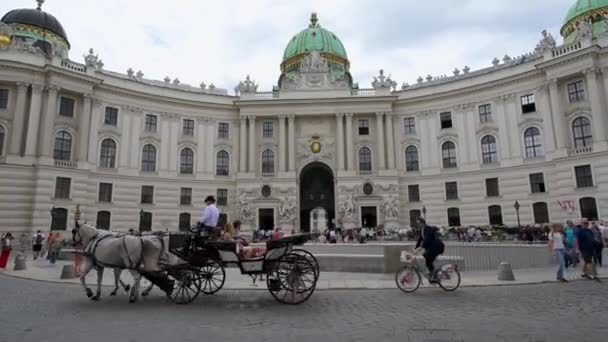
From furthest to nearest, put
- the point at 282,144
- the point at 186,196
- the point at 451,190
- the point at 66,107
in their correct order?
the point at 282,144
the point at 186,196
the point at 451,190
the point at 66,107

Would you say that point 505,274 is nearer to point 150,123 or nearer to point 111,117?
point 150,123

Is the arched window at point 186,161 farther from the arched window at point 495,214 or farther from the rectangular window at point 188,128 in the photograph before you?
the arched window at point 495,214

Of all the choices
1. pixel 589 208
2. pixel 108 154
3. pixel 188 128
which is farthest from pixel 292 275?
pixel 188 128

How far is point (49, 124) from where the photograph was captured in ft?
111

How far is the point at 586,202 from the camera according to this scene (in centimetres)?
3120

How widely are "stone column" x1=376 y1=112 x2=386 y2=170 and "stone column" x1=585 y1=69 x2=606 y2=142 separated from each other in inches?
767

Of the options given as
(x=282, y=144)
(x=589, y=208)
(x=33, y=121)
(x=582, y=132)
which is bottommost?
(x=589, y=208)

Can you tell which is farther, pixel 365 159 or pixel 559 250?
pixel 365 159

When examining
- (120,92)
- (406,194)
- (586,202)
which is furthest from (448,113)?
(120,92)

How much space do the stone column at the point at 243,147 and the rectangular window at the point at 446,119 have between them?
76.2 feet

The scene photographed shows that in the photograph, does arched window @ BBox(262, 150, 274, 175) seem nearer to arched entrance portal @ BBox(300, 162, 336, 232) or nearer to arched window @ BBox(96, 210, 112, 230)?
arched entrance portal @ BBox(300, 162, 336, 232)

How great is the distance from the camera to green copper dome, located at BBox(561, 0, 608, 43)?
123 feet

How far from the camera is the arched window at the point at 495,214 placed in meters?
36.5

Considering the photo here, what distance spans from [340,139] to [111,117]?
25.6 meters
